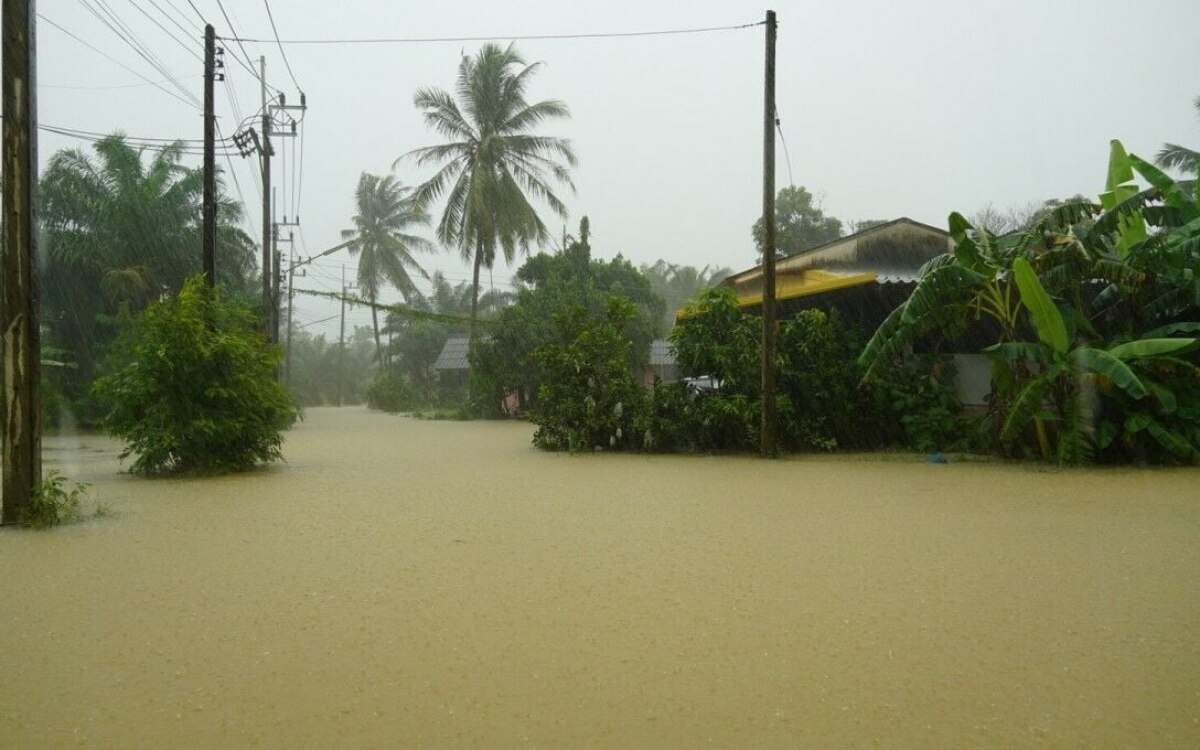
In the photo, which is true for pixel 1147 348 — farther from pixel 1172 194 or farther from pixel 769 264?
pixel 769 264

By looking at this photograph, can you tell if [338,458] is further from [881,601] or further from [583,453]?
[881,601]

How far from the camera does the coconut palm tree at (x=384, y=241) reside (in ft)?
155

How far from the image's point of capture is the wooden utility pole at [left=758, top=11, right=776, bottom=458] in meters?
14.7

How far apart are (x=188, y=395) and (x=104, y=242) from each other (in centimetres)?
1608

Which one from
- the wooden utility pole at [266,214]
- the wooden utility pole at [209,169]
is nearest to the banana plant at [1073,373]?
→ the wooden utility pole at [209,169]

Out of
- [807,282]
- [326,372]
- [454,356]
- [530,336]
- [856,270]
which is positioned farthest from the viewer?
[326,372]

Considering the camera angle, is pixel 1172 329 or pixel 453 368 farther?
pixel 453 368

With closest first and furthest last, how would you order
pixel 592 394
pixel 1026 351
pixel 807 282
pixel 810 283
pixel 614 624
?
pixel 614 624
pixel 1026 351
pixel 592 394
pixel 810 283
pixel 807 282

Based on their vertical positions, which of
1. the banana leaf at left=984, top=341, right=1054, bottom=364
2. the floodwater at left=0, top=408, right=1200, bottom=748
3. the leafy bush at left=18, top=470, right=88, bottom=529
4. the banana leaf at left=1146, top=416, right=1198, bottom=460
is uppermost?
the banana leaf at left=984, top=341, right=1054, bottom=364

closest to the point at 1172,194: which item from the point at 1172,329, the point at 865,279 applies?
the point at 1172,329

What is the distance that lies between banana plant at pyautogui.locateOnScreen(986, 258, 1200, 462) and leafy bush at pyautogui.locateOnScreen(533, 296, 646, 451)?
6133mm

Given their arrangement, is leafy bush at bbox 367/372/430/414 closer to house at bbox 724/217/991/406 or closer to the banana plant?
house at bbox 724/217/991/406

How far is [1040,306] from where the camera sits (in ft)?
39.8

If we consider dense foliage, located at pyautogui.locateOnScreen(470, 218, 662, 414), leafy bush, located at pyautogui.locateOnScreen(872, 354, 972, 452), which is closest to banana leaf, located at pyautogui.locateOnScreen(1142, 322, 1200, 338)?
leafy bush, located at pyautogui.locateOnScreen(872, 354, 972, 452)
